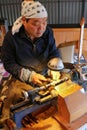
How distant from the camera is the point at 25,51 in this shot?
1270 millimetres

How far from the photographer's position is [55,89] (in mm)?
851

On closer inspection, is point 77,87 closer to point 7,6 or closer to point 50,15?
point 50,15

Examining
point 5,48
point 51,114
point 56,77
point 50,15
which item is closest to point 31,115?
point 51,114

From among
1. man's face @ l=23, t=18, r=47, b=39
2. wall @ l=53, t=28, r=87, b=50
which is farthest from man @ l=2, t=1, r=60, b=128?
wall @ l=53, t=28, r=87, b=50

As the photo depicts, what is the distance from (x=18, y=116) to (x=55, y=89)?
218 millimetres

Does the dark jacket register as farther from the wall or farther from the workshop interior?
the wall

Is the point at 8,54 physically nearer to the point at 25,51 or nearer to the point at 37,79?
the point at 25,51

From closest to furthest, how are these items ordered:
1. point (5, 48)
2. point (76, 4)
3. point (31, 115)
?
point (31, 115) < point (5, 48) < point (76, 4)

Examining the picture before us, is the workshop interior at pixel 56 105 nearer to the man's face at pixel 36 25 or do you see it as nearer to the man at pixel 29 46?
the man at pixel 29 46

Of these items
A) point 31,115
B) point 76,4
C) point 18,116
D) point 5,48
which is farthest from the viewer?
point 76,4

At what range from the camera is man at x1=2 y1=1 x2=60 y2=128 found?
1.06m

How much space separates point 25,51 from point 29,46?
1.9 inches

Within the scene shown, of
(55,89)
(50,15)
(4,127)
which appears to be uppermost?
(50,15)

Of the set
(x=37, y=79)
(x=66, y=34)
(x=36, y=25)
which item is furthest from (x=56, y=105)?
(x=66, y=34)
